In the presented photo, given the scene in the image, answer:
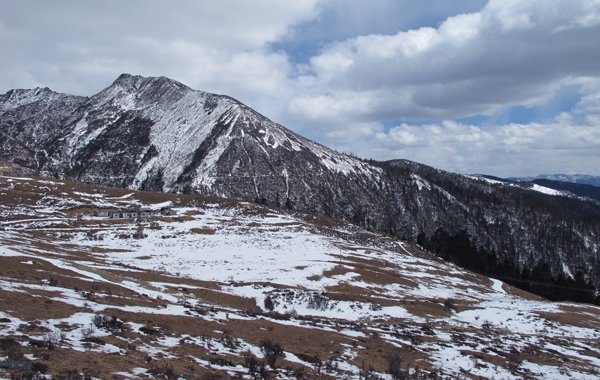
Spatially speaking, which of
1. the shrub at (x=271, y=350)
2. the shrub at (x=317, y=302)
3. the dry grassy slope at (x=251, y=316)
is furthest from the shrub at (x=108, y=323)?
the shrub at (x=317, y=302)

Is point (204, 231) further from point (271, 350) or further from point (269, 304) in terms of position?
point (271, 350)

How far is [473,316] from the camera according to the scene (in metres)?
48.4

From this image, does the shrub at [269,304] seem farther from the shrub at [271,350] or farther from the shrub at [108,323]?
the shrub at [108,323]

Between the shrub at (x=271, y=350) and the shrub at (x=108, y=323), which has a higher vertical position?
the shrub at (x=108, y=323)

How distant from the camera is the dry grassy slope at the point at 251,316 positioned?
1964 cm

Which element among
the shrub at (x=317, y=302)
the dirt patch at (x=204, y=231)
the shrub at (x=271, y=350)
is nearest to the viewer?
the shrub at (x=271, y=350)

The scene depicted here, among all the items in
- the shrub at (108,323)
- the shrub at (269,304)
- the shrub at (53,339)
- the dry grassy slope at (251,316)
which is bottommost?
the shrub at (269,304)

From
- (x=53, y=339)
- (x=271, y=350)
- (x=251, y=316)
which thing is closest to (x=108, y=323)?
(x=53, y=339)

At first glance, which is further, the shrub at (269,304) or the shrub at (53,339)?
the shrub at (269,304)

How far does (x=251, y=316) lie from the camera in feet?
106

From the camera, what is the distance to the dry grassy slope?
19.6m

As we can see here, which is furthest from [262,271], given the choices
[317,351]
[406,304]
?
[317,351]

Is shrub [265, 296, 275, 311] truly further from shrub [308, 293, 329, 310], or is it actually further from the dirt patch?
the dirt patch

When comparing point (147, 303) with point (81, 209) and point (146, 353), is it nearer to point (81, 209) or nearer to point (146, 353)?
point (146, 353)
